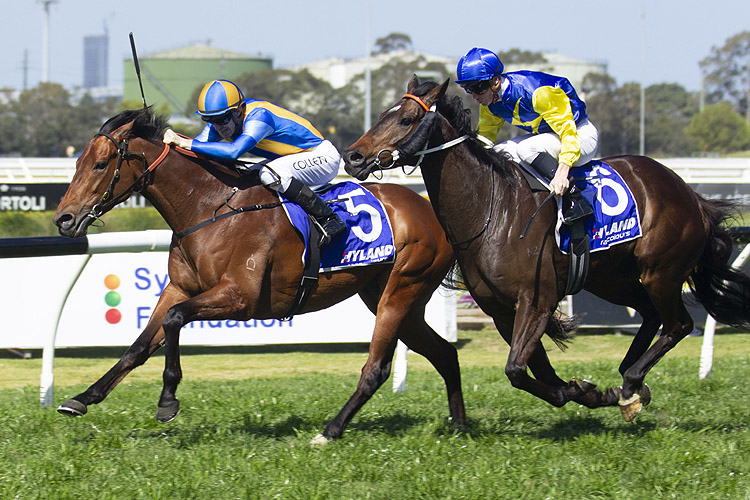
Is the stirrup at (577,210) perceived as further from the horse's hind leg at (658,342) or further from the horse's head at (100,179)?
the horse's head at (100,179)

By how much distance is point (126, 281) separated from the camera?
829 centimetres

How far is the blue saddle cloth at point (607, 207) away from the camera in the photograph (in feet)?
15.6

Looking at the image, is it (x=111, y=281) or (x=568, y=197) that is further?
(x=111, y=281)

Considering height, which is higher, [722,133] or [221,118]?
[221,118]

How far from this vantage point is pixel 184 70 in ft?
255

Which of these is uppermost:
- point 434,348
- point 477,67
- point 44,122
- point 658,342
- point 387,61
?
point 387,61

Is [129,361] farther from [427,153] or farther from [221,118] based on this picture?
[427,153]

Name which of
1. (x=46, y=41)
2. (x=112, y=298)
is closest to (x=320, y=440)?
(x=112, y=298)

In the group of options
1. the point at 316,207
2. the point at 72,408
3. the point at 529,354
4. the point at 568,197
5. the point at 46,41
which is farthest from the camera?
the point at 46,41

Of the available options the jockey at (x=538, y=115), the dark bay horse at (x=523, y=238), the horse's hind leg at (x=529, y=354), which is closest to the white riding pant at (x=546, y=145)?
the jockey at (x=538, y=115)

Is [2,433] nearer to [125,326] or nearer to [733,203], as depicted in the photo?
[125,326]

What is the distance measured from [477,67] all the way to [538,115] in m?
0.51

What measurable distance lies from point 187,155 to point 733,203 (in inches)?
132

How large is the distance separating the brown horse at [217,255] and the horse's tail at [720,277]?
1.63 metres
